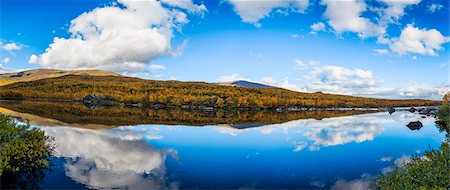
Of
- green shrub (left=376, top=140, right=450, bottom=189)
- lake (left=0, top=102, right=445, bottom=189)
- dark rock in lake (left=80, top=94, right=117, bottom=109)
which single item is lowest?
lake (left=0, top=102, right=445, bottom=189)

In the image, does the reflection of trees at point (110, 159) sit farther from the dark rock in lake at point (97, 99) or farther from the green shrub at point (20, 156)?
the dark rock in lake at point (97, 99)

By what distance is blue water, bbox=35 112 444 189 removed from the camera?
21344mm

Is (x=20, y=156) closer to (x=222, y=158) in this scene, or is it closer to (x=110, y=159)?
(x=110, y=159)

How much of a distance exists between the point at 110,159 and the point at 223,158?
8.84 m

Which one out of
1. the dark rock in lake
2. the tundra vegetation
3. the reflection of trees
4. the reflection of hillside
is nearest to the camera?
the tundra vegetation

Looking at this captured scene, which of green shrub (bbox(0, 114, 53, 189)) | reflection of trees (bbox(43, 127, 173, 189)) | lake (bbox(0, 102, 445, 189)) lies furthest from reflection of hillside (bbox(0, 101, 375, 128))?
green shrub (bbox(0, 114, 53, 189))

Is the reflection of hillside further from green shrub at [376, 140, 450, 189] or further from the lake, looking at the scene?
green shrub at [376, 140, 450, 189]

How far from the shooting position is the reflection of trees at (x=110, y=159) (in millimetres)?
20656

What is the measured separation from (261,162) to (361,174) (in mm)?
7422

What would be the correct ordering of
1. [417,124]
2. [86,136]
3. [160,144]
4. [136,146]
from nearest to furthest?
[136,146] → [160,144] → [86,136] → [417,124]

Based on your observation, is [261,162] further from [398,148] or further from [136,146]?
[398,148]

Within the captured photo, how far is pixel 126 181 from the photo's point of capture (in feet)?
67.6

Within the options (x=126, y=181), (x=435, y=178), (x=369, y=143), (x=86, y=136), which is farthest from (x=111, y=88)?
(x=435, y=178)

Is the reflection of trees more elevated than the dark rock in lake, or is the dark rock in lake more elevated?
the dark rock in lake
